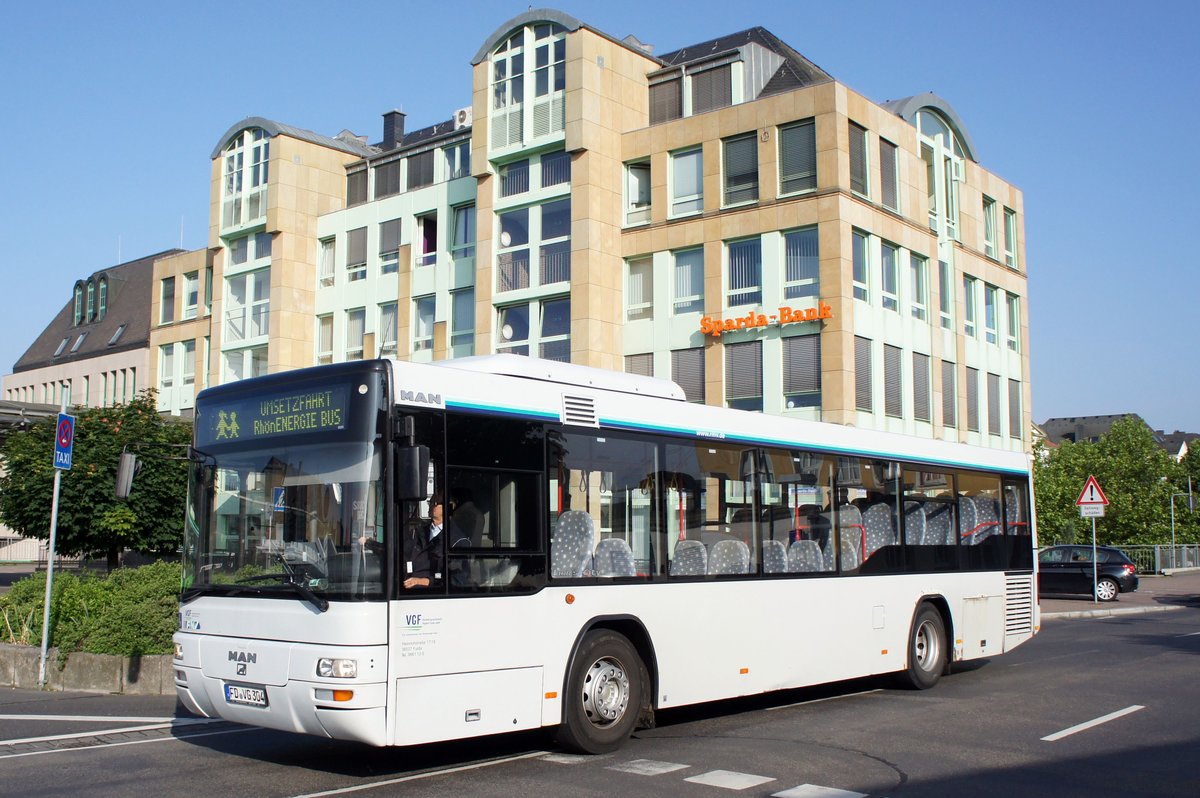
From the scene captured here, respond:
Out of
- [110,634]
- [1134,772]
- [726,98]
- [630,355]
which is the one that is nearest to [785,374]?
[630,355]

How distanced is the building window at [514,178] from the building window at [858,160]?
9.91m

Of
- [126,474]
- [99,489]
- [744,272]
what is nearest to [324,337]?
[744,272]

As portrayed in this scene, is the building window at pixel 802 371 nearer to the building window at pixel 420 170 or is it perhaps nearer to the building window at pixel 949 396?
the building window at pixel 949 396

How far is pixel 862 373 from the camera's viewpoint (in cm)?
3188

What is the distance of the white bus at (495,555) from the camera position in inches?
312

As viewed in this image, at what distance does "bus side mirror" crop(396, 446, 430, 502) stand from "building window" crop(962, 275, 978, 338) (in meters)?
32.7

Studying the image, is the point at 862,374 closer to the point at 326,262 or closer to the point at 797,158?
the point at 797,158

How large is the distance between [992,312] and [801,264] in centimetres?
1124

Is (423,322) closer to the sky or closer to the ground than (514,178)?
closer to the ground

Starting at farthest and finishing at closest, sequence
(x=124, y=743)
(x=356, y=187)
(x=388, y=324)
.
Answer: (x=356, y=187) < (x=388, y=324) < (x=124, y=743)

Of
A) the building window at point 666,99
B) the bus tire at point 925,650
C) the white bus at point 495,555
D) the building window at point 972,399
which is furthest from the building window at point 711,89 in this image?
the white bus at point 495,555

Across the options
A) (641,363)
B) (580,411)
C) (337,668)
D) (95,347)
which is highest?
(95,347)

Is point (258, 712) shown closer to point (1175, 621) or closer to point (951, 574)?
point (951, 574)

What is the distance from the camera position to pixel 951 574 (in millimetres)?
14172
